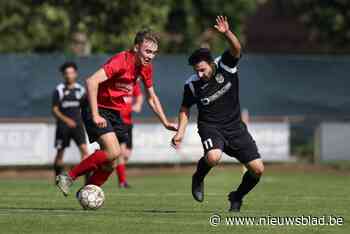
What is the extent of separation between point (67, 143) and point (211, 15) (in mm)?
16905

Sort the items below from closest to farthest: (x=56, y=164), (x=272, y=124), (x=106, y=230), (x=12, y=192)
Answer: (x=106, y=230), (x=12, y=192), (x=56, y=164), (x=272, y=124)

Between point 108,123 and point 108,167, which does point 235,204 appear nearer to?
point 108,167

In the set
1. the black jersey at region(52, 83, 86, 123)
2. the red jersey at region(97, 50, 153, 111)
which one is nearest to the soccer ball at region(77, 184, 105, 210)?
the red jersey at region(97, 50, 153, 111)

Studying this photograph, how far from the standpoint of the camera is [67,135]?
19.3m

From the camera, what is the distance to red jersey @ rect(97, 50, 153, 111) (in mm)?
12125

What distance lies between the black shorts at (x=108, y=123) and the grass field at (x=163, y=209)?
88 cm

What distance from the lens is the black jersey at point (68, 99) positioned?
755 inches

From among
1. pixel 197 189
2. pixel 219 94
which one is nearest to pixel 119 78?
pixel 219 94

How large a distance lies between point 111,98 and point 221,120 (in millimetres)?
1292

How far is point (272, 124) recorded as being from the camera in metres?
25.2

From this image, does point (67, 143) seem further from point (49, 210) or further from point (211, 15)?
point (211, 15)

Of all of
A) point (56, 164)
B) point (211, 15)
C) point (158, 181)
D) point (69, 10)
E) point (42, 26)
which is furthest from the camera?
point (211, 15)

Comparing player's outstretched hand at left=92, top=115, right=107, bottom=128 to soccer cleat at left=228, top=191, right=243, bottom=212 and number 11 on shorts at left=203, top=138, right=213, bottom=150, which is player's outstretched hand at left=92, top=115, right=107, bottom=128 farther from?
soccer cleat at left=228, top=191, right=243, bottom=212

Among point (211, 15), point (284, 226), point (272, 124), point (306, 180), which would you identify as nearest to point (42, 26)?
point (211, 15)
